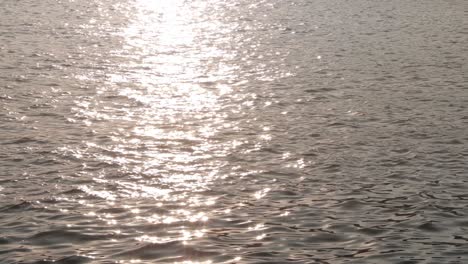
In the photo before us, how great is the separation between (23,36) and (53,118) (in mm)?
10952

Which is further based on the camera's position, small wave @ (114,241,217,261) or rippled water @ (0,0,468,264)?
rippled water @ (0,0,468,264)

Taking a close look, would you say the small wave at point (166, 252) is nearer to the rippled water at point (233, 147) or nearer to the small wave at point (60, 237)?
the rippled water at point (233, 147)

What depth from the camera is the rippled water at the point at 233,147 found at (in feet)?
36.8

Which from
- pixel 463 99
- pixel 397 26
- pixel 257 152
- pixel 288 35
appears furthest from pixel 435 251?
pixel 397 26

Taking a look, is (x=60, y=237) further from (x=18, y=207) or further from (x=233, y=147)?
(x=233, y=147)

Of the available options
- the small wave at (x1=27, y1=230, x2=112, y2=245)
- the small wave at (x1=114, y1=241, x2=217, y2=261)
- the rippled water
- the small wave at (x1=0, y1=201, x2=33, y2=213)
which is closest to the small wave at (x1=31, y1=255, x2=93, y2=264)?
the rippled water

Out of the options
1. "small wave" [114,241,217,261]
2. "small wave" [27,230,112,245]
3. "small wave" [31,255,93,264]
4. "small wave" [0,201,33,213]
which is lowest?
"small wave" [114,241,217,261]

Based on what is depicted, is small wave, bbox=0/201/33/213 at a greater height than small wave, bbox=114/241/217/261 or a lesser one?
greater

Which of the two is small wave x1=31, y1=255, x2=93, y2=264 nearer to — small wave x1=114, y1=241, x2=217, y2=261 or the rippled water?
the rippled water

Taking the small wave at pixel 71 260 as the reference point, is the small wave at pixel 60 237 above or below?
above

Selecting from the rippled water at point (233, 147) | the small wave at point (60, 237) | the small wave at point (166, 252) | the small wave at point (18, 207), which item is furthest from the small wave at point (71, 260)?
the small wave at point (18, 207)

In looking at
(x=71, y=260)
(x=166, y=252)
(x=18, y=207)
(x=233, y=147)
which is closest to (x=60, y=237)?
(x=71, y=260)

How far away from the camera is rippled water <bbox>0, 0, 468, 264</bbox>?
11.2 m

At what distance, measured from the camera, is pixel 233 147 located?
15.8m
